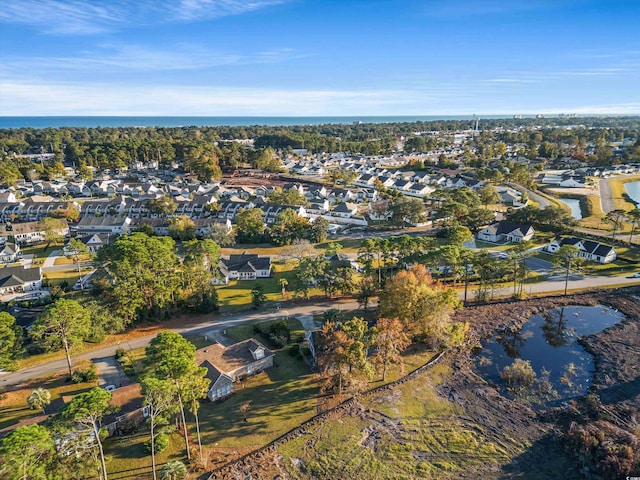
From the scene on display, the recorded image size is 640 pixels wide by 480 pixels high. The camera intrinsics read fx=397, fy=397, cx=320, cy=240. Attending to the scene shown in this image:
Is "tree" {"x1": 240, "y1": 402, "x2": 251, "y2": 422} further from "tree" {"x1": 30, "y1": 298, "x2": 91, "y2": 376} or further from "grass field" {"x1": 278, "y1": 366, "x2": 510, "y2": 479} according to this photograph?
"tree" {"x1": 30, "y1": 298, "x2": 91, "y2": 376}

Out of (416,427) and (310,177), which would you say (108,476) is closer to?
(416,427)

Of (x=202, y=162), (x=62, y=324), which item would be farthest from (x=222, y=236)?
(x=202, y=162)

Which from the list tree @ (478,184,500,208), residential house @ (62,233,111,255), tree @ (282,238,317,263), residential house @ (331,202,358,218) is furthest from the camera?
residential house @ (331,202,358,218)

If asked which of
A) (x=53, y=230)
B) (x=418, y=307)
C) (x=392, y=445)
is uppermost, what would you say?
(x=418, y=307)

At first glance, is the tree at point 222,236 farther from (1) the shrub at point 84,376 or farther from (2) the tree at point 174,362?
(2) the tree at point 174,362

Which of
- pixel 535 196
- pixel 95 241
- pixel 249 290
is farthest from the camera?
pixel 535 196

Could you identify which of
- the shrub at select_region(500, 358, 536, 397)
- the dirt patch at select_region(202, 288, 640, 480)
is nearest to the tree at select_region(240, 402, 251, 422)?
the dirt patch at select_region(202, 288, 640, 480)

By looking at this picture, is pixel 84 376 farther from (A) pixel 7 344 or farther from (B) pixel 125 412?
(B) pixel 125 412
